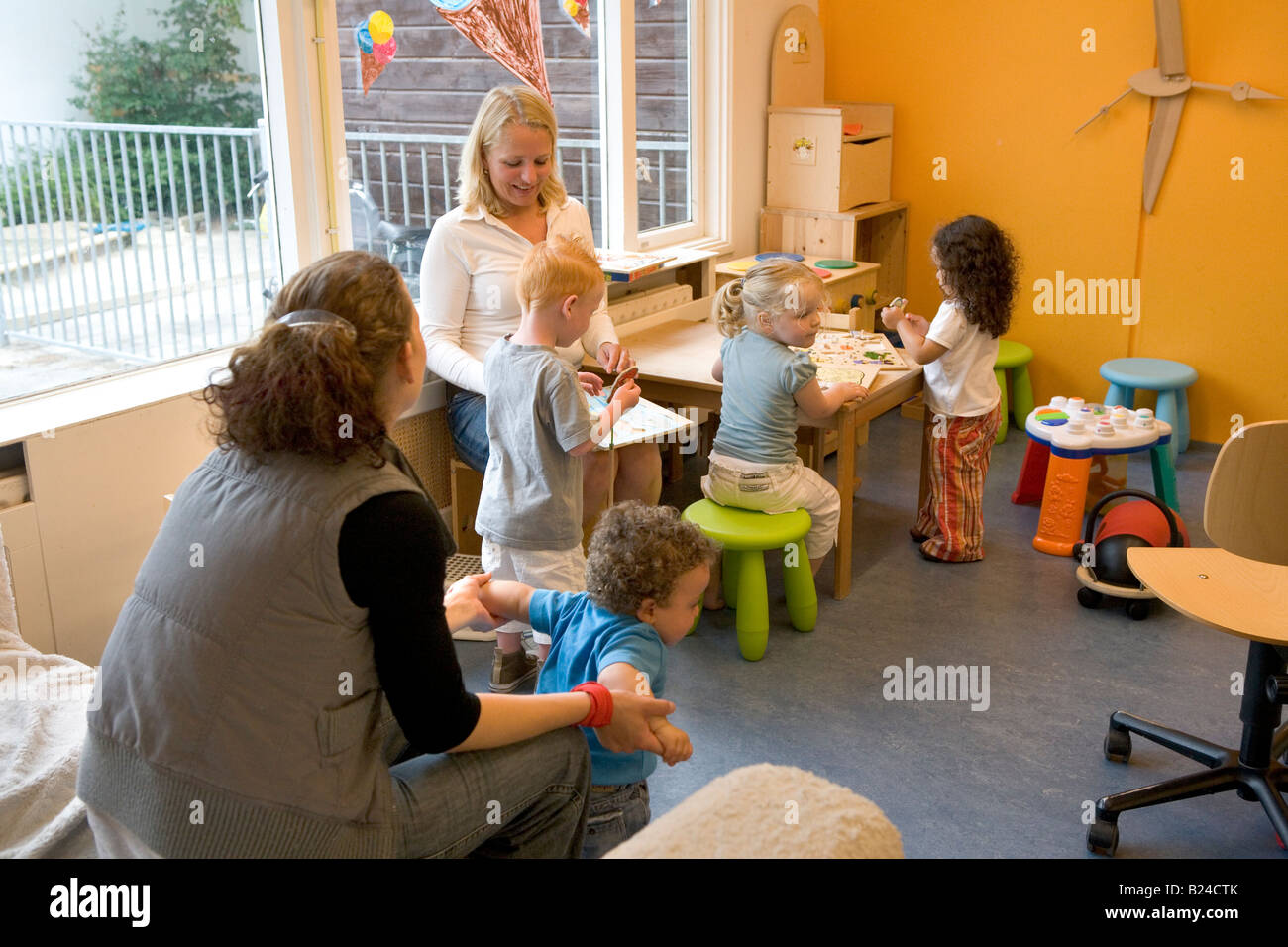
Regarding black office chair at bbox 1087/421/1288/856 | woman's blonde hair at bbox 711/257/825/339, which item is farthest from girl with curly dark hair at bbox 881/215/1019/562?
black office chair at bbox 1087/421/1288/856

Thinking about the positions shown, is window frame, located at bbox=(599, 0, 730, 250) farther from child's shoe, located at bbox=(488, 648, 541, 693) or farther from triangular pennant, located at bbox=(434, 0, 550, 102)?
child's shoe, located at bbox=(488, 648, 541, 693)

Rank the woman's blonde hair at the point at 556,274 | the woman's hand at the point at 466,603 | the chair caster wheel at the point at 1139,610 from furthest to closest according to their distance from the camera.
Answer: the chair caster wheel at the point at 1139,610, the woman's blonde hair at the point at 556,274, the woman's hand at the point at 466,603

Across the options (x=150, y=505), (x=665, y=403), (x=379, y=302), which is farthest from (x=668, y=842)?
(x=665, y=403)

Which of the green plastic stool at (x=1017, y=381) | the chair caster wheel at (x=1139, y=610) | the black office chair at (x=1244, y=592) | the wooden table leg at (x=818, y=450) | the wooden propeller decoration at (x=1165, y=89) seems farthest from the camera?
the green plastic stool at (x=1017, y=381)

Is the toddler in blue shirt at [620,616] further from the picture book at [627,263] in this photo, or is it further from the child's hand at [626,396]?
the picture book at [627,263]

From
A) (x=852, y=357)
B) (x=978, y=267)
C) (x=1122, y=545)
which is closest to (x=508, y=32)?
(x=852, y=357)

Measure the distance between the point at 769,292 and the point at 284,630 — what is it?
188 cm

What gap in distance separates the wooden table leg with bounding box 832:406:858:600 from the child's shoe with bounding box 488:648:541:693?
0.93 metres

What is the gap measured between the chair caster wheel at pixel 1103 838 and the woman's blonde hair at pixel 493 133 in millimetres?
1961

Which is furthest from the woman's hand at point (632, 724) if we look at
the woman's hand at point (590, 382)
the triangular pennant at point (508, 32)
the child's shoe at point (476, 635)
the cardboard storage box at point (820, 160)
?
the cardboard storage box at point (820, 160)

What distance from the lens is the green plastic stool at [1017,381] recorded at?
15.2ft

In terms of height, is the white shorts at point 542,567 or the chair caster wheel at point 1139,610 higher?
the white shorts at point 542,567

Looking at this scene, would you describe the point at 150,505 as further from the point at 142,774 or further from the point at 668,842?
the point at 668,842
